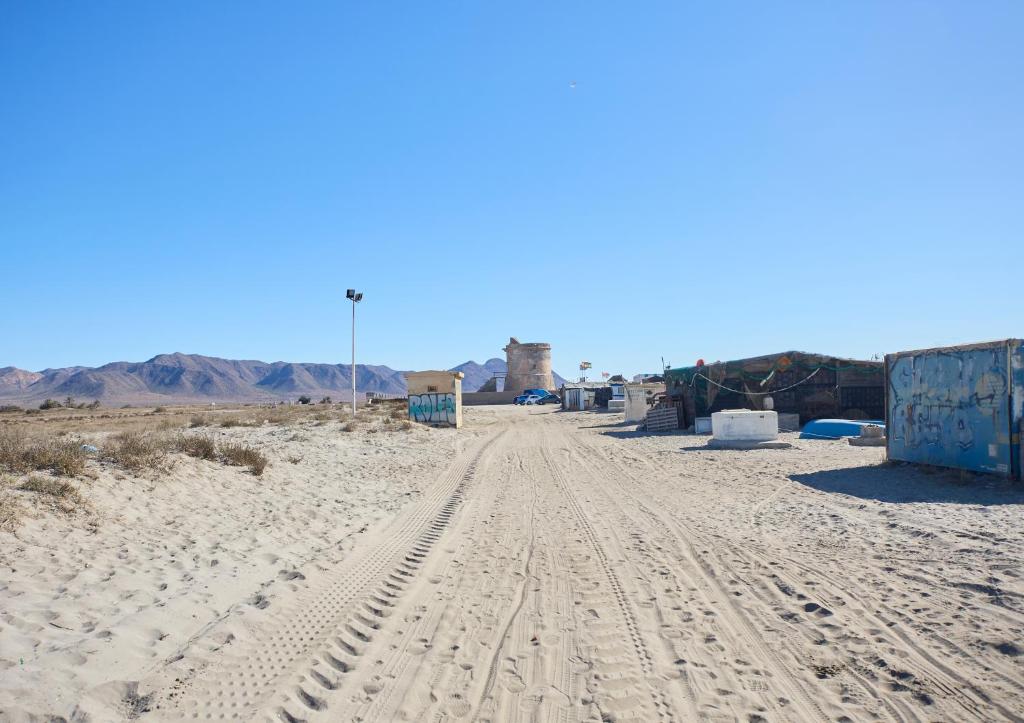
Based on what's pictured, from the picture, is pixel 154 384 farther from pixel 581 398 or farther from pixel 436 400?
pixel 436 400

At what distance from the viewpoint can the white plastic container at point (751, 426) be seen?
18.4 metres

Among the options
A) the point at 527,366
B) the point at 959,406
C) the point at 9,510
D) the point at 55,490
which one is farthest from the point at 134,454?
the point at 527,366

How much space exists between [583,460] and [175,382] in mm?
184641

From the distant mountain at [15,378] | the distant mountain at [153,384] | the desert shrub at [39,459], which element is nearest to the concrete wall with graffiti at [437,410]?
the desert shrub at [39,459]

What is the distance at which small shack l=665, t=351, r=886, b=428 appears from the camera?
23172 millimetres

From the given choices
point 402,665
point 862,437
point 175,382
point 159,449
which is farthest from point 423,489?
point 175,382

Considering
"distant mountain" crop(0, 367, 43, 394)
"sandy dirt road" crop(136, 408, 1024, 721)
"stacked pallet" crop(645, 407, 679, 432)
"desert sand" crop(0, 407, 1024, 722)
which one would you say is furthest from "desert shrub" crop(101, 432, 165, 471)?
"distant mountain" crop(0, 367, 43, 394)

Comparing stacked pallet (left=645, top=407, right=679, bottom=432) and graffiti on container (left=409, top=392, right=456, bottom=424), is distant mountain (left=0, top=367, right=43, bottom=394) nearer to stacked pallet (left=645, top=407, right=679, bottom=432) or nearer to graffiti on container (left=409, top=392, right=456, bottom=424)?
graffiti on container (left=409, top=392, right=456, bottom=424)

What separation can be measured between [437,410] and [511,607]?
25648 mm

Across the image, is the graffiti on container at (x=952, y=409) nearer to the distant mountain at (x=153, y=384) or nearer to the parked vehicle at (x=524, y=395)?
the parked vehicle at (x=524, y=395)

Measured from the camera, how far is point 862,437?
690 inches

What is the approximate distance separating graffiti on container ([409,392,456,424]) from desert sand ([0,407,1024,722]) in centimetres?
2023

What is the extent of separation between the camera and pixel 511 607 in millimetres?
5301

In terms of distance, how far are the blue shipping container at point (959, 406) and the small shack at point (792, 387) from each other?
33.9 ft
